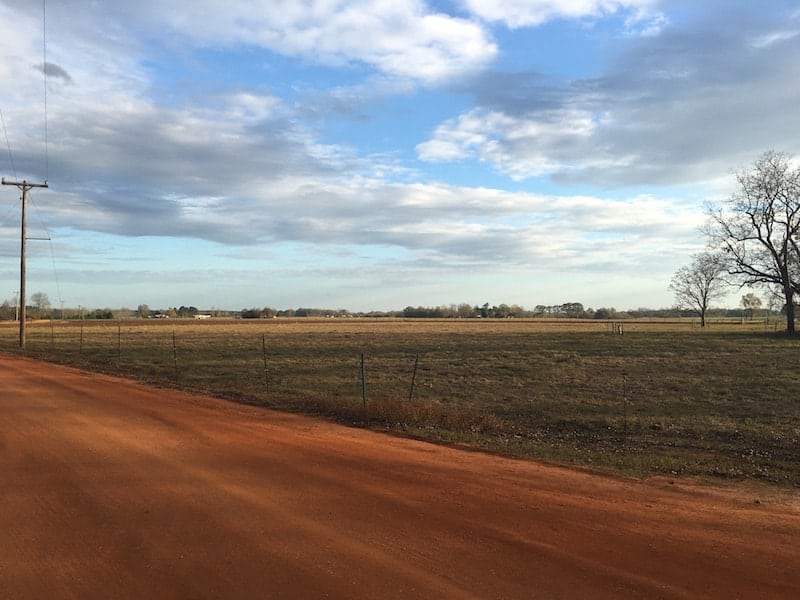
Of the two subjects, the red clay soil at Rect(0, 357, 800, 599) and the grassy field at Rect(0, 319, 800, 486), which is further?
the grassy field at Rect(0, 319, 800, 486)

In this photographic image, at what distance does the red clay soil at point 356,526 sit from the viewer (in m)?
4.81

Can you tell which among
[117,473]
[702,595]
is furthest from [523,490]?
[117,473]

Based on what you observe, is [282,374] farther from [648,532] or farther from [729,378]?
[648,532]

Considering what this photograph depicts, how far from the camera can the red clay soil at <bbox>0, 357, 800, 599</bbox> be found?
4809 millimetres

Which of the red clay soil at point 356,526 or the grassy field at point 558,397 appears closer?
the red clay soil at point 356,526

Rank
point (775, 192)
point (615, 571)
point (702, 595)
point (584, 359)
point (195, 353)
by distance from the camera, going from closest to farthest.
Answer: point (702, 595)
point (615, 571)
point (584, 359)
point (195, 353)
point (775, 192)

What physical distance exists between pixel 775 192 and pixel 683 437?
51112 millimetres

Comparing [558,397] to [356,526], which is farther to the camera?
[558,397]

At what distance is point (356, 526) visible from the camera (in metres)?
6.09

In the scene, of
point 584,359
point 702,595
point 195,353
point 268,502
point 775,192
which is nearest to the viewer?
point 702,595

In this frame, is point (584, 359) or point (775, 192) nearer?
point (584, 359)

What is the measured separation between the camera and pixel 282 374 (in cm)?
2259

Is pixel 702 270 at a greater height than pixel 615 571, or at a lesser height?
greater

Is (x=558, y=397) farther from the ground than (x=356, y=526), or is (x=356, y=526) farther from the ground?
(x=356, y=526)
